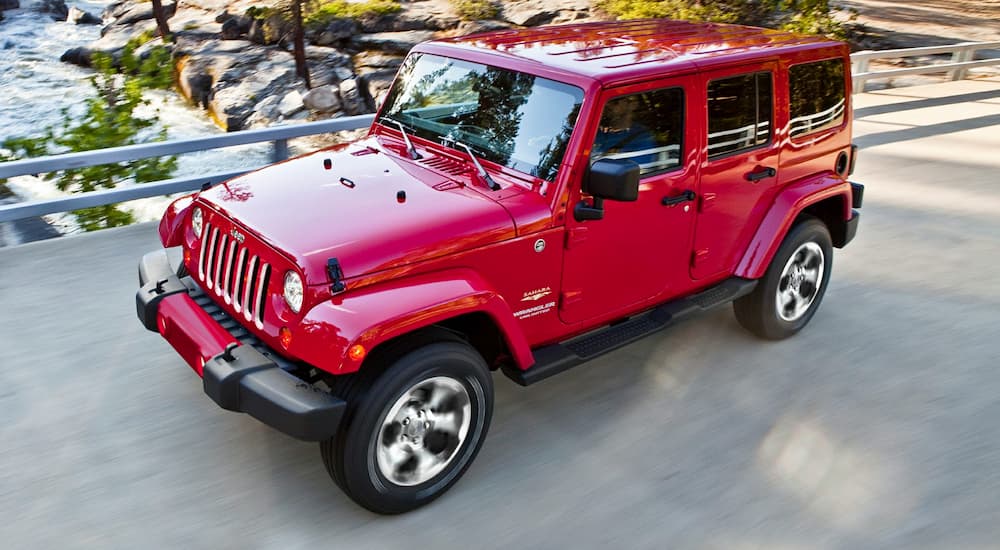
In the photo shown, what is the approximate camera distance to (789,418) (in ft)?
15.1

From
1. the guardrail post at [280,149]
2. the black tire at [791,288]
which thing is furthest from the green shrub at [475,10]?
the black tire at [791,288]

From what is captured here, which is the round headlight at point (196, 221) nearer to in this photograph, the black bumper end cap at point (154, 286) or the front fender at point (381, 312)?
the black bumper end cap at point (154, 286)

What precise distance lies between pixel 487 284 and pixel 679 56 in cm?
170

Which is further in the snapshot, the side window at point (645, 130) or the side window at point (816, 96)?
the side window at point (816, 96)

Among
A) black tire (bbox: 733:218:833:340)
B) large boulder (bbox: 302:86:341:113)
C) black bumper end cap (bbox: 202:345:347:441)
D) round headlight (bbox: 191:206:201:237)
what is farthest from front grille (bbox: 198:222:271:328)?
large boulder (bbox: 302:86:341:113)

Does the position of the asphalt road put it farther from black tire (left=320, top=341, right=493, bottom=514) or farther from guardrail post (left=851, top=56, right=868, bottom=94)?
guardrail post (left=851, top=56, right=868, bottom=94)

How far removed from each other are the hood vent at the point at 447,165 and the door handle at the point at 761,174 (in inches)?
64.2

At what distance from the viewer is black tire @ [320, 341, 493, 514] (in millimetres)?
3426

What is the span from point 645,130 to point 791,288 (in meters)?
1.75

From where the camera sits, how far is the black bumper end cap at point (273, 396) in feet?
10.7

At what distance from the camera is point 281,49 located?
22.9 metres

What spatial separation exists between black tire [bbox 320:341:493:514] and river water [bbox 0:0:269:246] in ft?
23.1

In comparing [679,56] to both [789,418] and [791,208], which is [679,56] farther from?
[789,418]

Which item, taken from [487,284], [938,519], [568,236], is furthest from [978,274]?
[487,284]
